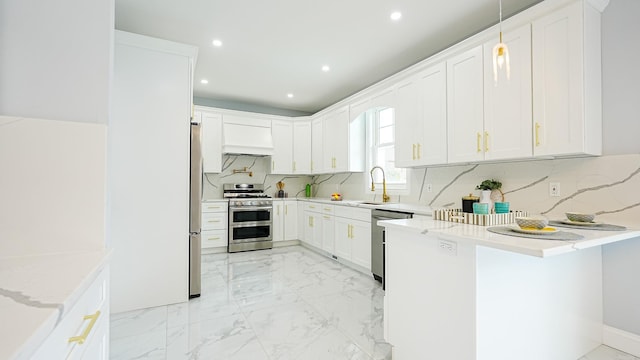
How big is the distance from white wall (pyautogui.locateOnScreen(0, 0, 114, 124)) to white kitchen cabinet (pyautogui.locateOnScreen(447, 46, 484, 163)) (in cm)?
271

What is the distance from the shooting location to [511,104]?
2.38 m

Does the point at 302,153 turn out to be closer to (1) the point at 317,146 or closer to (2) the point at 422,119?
(1) the point at 317,146

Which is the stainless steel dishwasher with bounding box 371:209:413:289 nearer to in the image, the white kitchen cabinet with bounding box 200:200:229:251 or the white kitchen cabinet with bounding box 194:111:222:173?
the white kitchen cabinet with bounding box 200:200:229:251

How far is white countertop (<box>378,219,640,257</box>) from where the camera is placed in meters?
1.25

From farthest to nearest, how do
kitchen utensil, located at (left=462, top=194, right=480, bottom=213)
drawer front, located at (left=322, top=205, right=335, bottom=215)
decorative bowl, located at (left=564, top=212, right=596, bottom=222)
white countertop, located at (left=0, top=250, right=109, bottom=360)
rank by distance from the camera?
drawer front, located at (left=322, top=205, right=335, bottom=215)
kitchen utensil, located at (left=462, top=194, right=480, bottom=213)
decorative bowl, located at (left=564, top=212, right=596, bottom=222)
white countertop, located at (left=0, top=250, right=109, bottom=360)

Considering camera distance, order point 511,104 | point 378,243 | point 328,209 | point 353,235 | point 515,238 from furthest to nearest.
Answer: point 328,209
point 353,235
point 378,243
point 511,104
point 515,238

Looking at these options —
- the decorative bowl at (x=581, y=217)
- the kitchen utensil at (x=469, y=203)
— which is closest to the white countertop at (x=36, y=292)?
the kitchen utensil at (x=469, y=203)

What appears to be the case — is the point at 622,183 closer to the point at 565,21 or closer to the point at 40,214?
the point at 565,21

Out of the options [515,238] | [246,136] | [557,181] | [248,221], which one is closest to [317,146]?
[246,136]

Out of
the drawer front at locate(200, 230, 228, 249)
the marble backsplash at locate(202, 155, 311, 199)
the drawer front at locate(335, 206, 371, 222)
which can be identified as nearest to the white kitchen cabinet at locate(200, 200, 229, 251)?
the drawer front at locate(200, 230, 228, 249)

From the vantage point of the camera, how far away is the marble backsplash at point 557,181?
6.71 feet

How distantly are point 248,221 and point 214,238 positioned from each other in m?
0.60

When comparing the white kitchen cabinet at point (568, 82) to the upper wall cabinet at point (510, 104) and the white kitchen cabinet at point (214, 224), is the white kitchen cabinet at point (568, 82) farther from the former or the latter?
the white kitchen cabinet at point (214, 224)

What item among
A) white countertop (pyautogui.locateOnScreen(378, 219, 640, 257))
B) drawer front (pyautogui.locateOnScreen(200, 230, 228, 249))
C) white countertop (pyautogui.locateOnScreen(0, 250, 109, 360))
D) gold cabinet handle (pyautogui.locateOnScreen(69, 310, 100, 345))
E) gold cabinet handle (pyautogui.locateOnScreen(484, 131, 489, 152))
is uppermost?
gold cabinet handle (pyautogui.locateOnScreen(484, 131, 489, 152))
